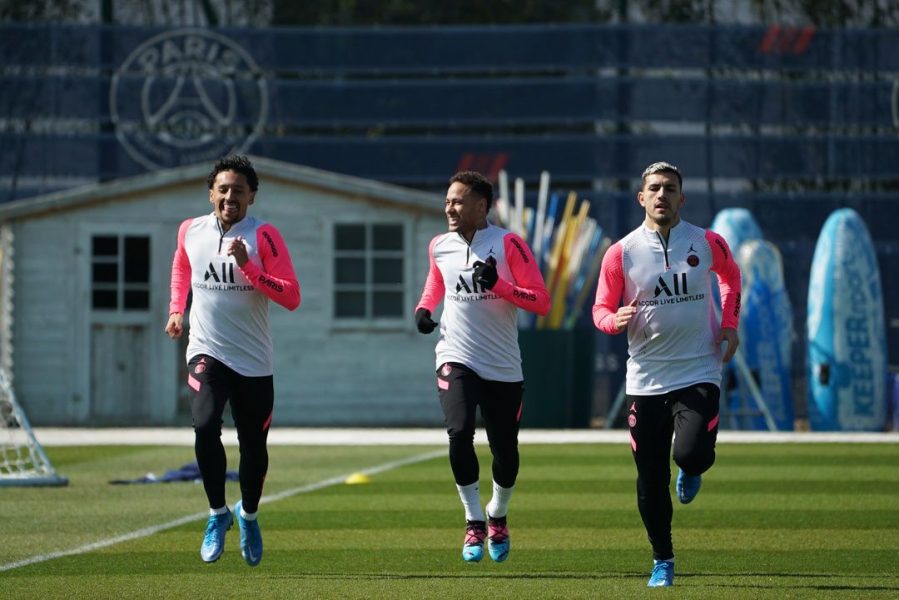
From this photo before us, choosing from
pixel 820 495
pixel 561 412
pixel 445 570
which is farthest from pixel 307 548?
pixel 561 412

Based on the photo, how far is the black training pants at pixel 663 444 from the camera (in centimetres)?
818

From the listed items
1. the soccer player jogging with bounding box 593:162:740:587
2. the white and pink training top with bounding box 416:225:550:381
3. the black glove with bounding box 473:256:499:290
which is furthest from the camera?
the white and pink training top with bounding box 416:225:550:381

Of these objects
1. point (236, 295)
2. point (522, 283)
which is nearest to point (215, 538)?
point (236, 295)

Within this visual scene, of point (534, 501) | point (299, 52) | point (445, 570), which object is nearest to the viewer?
point (445, 570)

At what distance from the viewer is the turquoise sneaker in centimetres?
911

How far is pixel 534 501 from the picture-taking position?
13.2m

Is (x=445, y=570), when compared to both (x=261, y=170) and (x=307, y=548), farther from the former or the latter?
(x=261, y=170)

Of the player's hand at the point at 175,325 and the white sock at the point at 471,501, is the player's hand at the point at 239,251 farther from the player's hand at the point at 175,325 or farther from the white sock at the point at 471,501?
the white sock at the point at 471,501

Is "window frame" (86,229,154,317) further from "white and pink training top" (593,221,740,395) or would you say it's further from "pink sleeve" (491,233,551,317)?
"white and pink training top" (593,221,740,395)

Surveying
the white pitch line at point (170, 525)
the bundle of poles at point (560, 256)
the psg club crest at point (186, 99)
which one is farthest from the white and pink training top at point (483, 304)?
the psg club crest at point (186, 99)

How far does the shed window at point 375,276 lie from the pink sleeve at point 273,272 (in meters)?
16.2

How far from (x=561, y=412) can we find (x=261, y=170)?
529 cm

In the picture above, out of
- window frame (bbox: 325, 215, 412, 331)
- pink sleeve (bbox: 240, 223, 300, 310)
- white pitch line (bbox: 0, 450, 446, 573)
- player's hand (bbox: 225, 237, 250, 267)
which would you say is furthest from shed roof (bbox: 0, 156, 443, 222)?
player's hand (bbox: 225, 237, 250, 267)

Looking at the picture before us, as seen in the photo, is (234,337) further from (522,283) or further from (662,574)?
(662,574)
